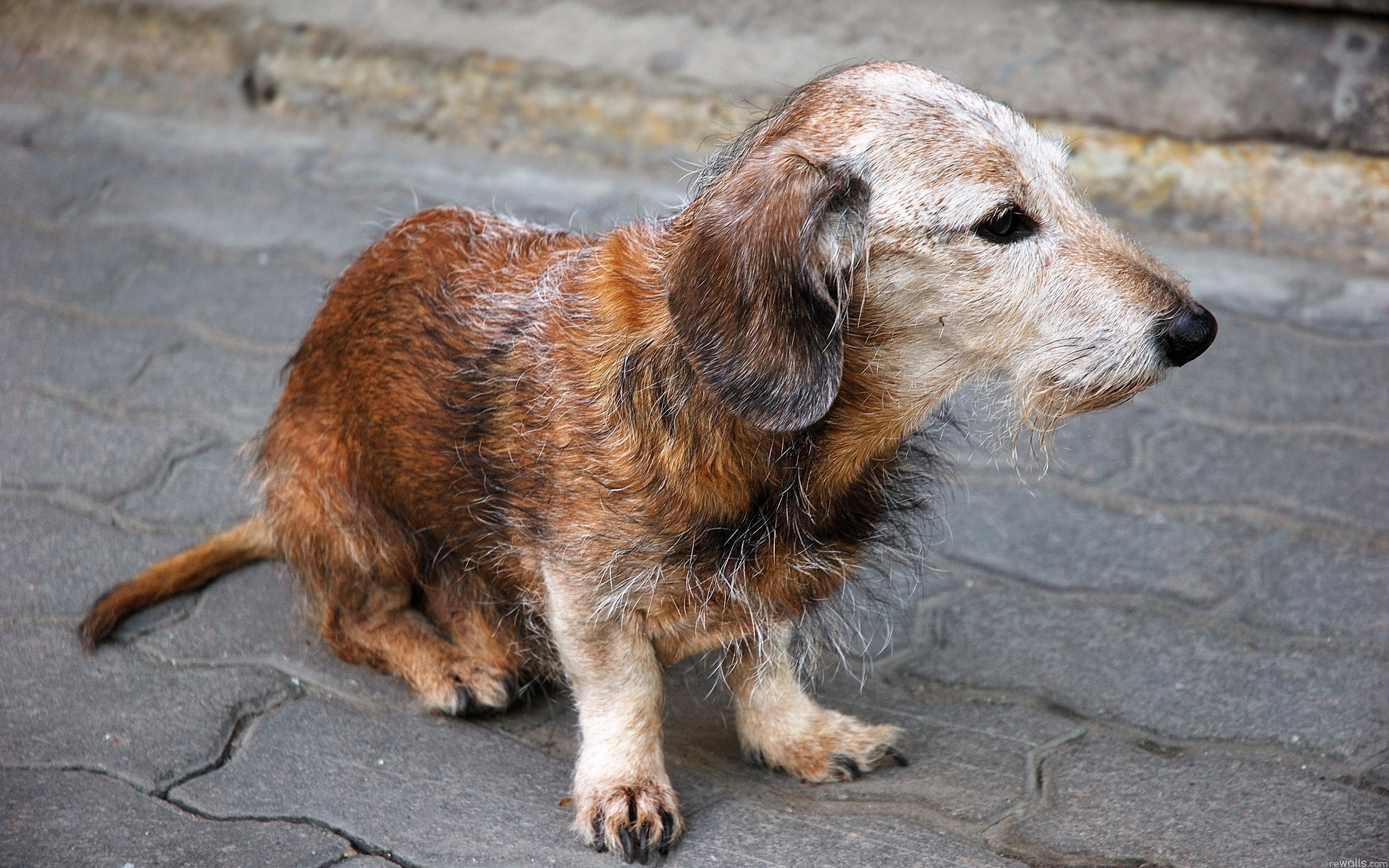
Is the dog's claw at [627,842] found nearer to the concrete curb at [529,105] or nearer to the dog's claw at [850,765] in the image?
the dog's claw at [850,765]

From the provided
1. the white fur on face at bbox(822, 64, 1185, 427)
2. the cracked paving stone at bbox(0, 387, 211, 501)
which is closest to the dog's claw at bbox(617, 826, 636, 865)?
the white fur on face at bbox(822, 64, 1185, 427)

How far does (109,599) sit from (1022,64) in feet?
14.1

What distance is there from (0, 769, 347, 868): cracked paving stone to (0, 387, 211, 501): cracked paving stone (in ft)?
4.36

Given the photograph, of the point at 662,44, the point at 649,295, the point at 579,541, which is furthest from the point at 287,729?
the point at 662,44

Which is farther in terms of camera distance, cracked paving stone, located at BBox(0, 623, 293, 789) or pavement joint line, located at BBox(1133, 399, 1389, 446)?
pavement joint line, located at BBox(1133, 399, 1389, 446)

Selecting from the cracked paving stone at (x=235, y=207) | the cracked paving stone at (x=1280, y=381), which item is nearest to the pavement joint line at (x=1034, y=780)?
the cracked paving stone at (x=1280, y=381)

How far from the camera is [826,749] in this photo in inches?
110

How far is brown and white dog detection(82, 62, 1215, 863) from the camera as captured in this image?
2.26 metres

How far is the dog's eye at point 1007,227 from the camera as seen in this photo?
2.29 meters

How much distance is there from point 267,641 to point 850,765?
5.04 ft

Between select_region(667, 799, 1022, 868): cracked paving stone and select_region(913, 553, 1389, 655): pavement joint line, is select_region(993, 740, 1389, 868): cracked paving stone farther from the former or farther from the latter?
select_region(913, 553, 1389, 655): pavement joint line

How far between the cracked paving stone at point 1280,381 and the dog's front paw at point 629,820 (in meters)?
2.62

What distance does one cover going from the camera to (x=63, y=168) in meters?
5.84

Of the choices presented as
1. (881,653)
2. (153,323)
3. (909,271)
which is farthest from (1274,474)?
(153,323)
